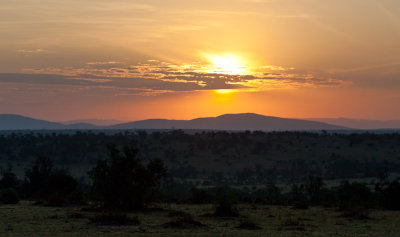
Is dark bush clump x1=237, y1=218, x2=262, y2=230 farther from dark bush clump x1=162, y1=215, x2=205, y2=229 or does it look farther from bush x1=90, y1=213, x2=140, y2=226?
bush x1=90, y1=213, x2=140, y2=226

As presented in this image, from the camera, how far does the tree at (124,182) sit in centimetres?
2886

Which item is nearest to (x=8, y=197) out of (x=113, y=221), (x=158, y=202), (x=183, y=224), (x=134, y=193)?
(x=134, y=193)

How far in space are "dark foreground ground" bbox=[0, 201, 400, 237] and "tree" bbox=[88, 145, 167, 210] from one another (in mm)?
1515

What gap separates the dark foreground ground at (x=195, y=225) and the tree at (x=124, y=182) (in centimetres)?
152

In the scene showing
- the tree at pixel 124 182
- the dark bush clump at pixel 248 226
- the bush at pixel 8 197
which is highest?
the tree at pixel 124 182

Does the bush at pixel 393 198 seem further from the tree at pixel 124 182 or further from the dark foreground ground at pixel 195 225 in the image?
the tree at pixel 124 182

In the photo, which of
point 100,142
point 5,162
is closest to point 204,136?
point 100,142

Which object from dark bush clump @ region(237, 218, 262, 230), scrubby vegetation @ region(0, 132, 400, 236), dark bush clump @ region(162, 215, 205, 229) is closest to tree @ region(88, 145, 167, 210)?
scrubby vegetation @ region(0, 132, 400, 236)

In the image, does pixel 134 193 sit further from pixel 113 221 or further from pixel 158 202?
pixel 113 221

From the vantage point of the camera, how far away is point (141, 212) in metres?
28.3

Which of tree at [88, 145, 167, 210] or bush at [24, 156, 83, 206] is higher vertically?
tree at [88, 145, 167, 210]

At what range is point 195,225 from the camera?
21609 mm

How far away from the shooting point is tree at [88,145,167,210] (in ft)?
94.7

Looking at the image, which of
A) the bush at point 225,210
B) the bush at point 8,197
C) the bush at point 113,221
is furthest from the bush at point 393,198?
the bush at point 8,197
